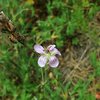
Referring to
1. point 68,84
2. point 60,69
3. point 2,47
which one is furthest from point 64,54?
point 2,47

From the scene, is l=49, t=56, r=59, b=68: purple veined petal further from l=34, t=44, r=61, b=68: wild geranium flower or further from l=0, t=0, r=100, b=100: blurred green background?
l=0, t=0, r=100, b=100: blurred green background

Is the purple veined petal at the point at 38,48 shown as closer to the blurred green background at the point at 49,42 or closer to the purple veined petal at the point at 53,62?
the purple veined petal at the point at 53,62

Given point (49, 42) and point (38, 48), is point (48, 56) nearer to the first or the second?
point (38, 48)

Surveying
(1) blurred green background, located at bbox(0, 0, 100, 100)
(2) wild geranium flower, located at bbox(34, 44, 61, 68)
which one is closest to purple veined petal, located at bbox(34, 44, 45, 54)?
(2) wild geranium flower, located at bbox(34, 44, 61, 68)

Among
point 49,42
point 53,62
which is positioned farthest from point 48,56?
point 49,42

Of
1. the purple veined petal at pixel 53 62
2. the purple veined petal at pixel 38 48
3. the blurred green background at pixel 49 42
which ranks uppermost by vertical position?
the purple veined petal at pixel 38 48

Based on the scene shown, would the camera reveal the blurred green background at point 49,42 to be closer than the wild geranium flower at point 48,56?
No

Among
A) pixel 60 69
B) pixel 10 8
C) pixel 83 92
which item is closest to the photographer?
pixel 83 92

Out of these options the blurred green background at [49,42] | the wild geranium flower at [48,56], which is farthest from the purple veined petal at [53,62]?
the blurred green background at [49,42]

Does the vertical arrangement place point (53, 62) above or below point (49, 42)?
above

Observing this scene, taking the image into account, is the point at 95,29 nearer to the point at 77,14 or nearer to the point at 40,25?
the point at 77,14

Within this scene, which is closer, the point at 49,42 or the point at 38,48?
the point at 38,48
